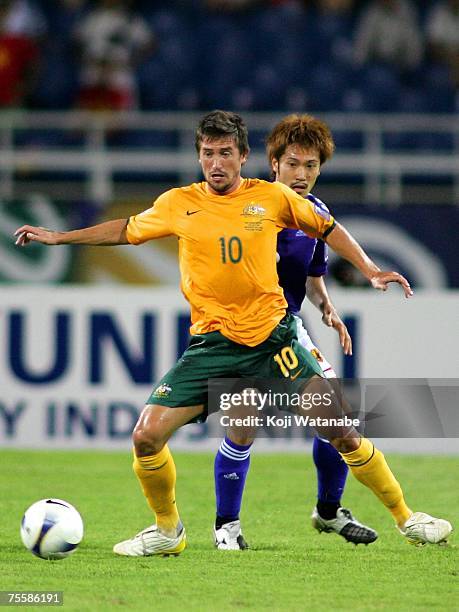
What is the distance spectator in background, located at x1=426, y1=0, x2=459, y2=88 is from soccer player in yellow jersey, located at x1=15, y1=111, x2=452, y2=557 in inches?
355

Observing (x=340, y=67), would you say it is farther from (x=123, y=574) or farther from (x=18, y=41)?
(x=123, y=574)

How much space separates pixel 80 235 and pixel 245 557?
1744mm

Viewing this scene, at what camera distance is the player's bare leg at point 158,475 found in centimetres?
588

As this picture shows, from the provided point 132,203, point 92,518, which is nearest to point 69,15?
point 132,203

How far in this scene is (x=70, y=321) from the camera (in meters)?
10.4

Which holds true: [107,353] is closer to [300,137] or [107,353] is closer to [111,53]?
[300,137]

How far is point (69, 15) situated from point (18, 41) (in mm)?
939

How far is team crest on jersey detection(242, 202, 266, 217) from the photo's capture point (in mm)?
6027

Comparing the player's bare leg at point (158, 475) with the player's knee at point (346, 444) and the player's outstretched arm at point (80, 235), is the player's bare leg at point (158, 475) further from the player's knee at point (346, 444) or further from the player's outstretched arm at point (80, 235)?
the player's outstretched arm at point (80, 235)

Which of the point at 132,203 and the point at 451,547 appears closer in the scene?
the point at 451,547

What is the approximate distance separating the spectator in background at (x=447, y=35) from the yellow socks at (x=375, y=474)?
362 inches

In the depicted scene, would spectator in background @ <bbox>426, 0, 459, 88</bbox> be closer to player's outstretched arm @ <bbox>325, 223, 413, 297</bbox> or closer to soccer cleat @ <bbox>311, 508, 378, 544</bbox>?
soccer cleat @ <bbox>311, 508, 378, 544</bbox>

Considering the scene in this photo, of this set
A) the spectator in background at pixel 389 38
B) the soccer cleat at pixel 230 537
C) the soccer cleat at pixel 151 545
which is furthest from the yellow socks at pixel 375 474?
the spectator in background at pixel 389 38

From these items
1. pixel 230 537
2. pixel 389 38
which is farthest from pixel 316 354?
pixel 389 38
